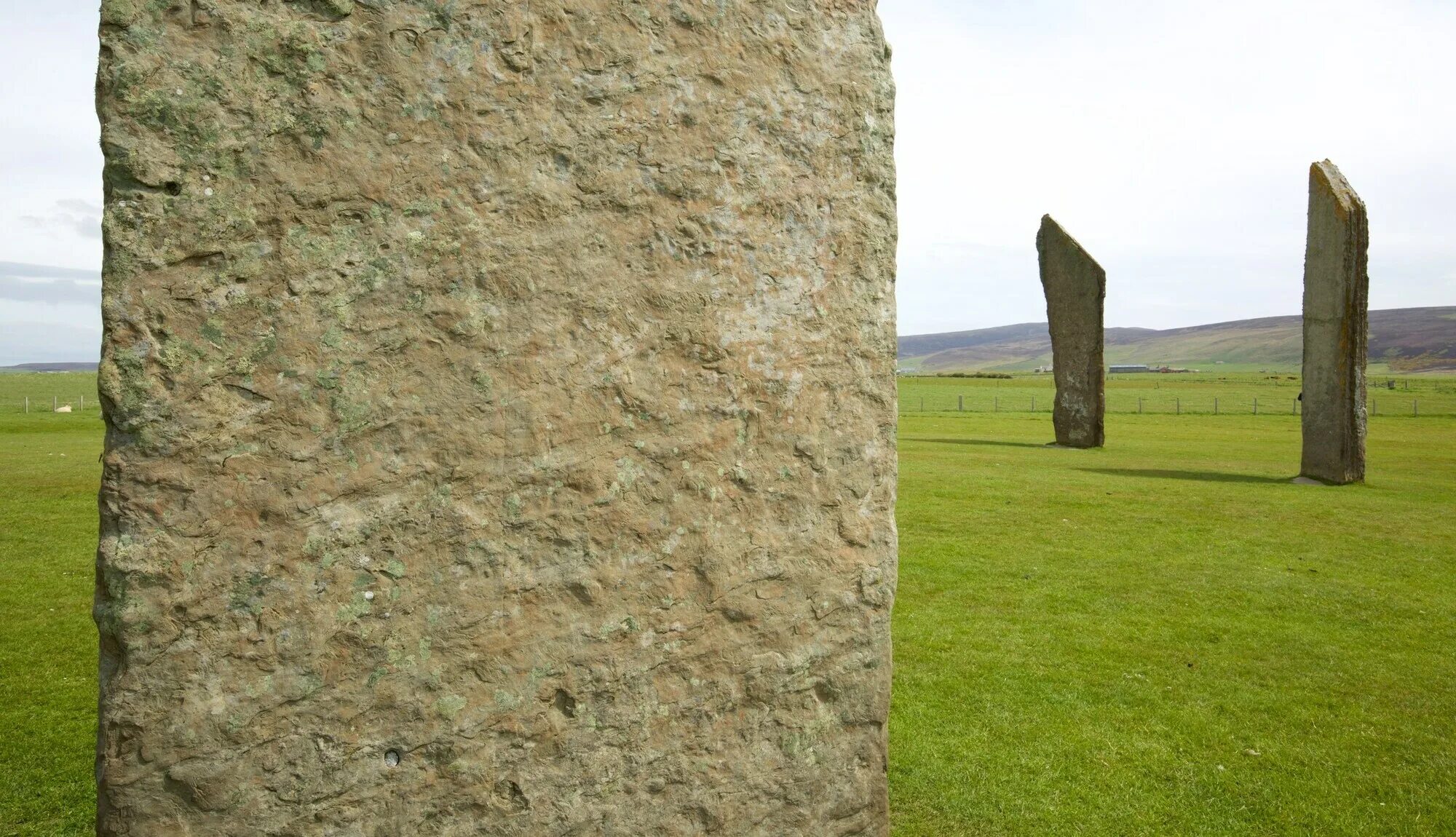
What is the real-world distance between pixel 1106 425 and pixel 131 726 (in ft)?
91.2

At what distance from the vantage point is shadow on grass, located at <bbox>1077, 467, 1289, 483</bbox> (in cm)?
1420

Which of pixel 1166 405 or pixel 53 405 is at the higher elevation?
pixel 53 405

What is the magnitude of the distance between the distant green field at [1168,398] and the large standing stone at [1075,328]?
14343mm

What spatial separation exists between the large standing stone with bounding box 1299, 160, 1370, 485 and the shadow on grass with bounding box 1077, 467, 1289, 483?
0.67 metres

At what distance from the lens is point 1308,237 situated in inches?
542

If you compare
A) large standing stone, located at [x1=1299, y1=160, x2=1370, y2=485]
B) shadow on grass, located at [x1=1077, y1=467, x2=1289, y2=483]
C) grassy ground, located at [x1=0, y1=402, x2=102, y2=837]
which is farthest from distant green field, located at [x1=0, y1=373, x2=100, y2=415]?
large standing stone, located at [x1=1299, y1=160, x2=1370, y2=485]

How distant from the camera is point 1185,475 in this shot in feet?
48.3

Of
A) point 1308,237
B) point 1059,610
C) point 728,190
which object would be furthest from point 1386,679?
point 1308,237

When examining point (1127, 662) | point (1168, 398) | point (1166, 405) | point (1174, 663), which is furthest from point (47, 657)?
point (1168, 398)

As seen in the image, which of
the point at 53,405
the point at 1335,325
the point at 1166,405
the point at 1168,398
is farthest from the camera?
the point at 1168,398

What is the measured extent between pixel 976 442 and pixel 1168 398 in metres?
30.2

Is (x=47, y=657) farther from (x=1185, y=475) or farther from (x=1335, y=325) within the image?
(x=1335, y=325)

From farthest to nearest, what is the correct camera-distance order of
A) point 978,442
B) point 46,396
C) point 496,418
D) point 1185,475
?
point 46,396 < point 978,442 < point 1185,475 < point 496,418

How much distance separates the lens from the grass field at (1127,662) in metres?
4.37
